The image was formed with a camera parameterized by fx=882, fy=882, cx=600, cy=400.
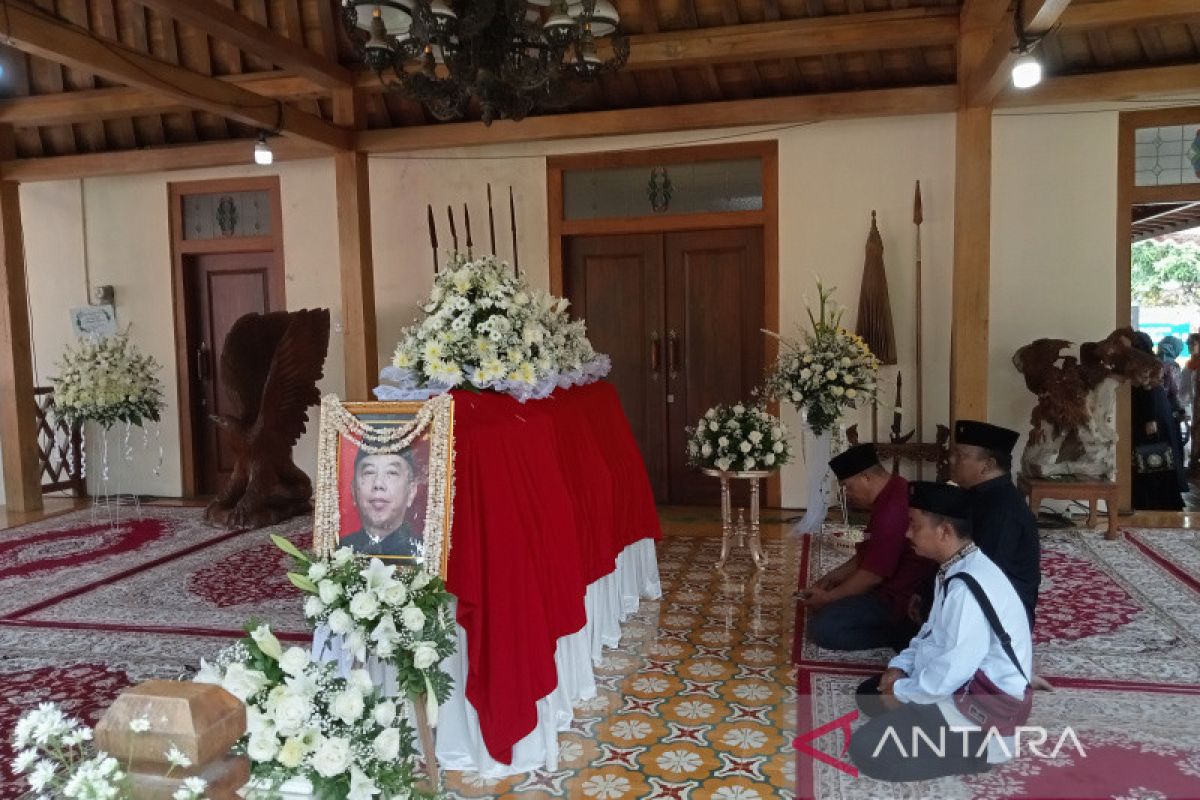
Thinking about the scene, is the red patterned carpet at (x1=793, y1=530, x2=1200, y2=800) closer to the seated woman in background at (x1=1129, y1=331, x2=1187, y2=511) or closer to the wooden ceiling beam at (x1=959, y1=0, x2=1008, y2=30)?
the seated woman in background at (x1=1129, y1=331, x2=1187, y2=511)

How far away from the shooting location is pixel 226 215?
8070 mm

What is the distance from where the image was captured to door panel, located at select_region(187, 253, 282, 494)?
806cm

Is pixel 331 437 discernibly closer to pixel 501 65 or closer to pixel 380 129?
pixel 501 65

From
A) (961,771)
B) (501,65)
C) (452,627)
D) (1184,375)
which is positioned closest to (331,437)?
(452,627)

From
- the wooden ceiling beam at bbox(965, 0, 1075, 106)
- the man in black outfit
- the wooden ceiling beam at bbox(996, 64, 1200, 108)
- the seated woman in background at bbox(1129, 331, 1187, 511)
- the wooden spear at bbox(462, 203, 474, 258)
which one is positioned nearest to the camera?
the man in black outfit

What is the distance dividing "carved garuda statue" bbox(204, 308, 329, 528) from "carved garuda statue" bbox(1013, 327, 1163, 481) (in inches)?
204

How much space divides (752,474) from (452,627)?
2939mm

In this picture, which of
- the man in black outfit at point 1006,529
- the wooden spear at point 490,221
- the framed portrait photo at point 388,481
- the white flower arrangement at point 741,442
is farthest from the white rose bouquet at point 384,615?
the wooden spear at point 490,221

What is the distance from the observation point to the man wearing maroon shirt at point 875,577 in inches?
139

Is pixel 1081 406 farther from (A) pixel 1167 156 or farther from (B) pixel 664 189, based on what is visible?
(B) pixel 664 189

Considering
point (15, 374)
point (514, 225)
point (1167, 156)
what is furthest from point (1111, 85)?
point (15, 374)

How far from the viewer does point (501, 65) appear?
3701 mm

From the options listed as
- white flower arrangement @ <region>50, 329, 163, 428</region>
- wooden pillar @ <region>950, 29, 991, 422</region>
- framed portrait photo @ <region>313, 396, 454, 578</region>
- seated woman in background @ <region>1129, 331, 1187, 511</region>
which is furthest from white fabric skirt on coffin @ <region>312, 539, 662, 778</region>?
seated woman in background @ <region>1129, 331, 1187, 511</region>

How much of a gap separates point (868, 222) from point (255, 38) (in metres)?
4.51
